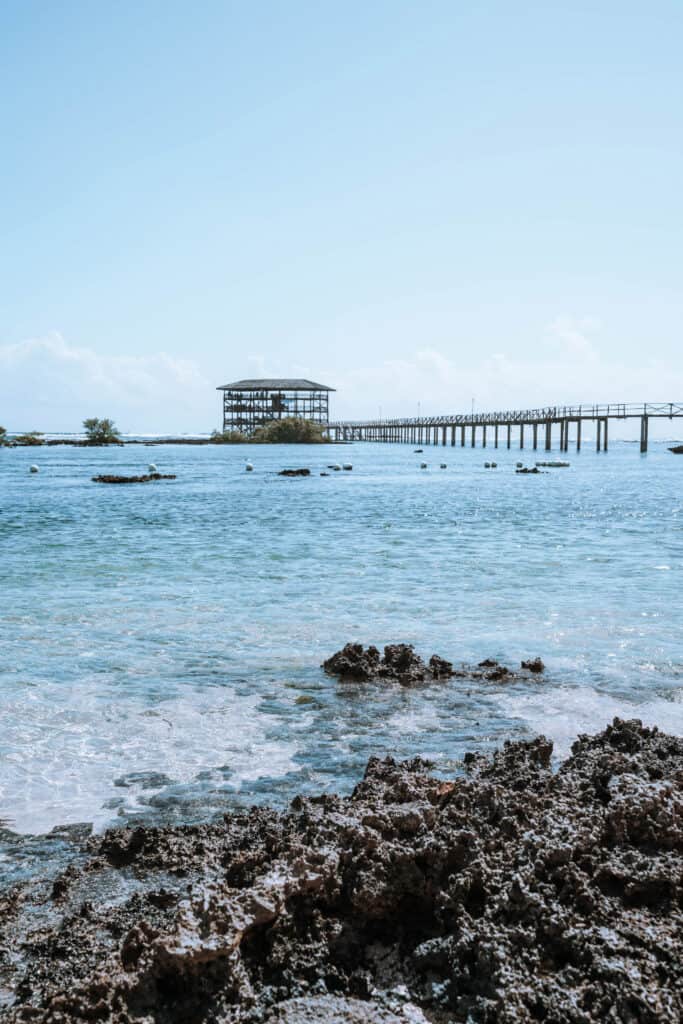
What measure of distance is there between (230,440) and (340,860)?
127 meters

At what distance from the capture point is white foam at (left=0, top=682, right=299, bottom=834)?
20.1 ft

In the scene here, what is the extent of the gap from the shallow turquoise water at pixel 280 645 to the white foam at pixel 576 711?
34mm

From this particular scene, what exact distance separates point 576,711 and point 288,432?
114640 mm

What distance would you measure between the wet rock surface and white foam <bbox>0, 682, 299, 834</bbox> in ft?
3.01

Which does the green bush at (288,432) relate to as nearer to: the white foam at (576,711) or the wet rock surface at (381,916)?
the white foam at (576,711)

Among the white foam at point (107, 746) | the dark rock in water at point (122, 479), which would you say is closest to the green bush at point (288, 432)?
the dark rock in water at point (122, 479)

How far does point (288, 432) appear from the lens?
121438 mm

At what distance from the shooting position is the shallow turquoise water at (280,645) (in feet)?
22.2

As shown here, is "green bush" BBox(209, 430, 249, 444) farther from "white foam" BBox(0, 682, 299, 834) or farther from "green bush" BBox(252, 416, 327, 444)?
"white foam" BBox(0, 682, 299, 834)

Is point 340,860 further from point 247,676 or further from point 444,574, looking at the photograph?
point 444,574

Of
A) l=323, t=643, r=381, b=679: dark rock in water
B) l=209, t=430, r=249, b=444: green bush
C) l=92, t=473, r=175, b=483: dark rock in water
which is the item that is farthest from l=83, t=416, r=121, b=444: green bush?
l=323, t=643, r=381, b=679: dark rock in water

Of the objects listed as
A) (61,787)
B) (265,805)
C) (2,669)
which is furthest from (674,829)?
(2,669)

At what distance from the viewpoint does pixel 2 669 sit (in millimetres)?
9578

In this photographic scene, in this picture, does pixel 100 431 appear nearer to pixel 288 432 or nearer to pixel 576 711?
pixel 288 432
